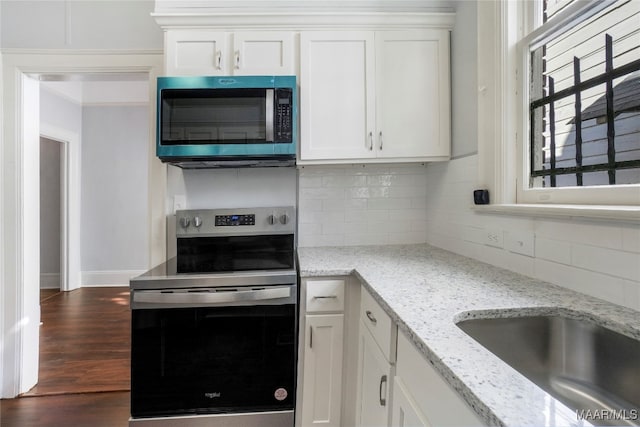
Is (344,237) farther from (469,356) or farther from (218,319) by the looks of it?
(469,356)

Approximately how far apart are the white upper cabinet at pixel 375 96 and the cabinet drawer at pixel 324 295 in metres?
0.69

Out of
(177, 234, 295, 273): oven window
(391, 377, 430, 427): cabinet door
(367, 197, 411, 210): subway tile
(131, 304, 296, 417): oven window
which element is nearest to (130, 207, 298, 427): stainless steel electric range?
(131, 304, 296, 417): oven window

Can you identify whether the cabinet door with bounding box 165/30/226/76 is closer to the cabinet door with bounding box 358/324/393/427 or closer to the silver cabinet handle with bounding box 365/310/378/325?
the silver cabinet handle with bounding box 365/310/378/325

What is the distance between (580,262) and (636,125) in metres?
0.43

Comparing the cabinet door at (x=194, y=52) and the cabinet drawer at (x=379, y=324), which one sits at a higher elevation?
the cabinet door at (x=194, y=52)

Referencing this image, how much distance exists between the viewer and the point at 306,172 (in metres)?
1.99

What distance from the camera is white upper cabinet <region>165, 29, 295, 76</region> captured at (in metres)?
1.69

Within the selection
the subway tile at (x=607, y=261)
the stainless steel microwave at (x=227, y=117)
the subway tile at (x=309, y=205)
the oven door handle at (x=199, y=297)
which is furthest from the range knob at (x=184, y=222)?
the subway tile at (x=607, y=261)

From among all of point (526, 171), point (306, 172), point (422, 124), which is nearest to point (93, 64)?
point (306, 172)

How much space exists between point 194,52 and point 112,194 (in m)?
3.20

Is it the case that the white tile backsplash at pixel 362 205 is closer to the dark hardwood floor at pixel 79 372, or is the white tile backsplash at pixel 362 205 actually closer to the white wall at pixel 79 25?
the white wall at pixel 79 25

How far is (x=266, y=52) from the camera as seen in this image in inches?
67.4

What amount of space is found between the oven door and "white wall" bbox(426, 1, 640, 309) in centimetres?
94

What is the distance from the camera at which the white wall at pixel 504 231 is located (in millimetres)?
856
